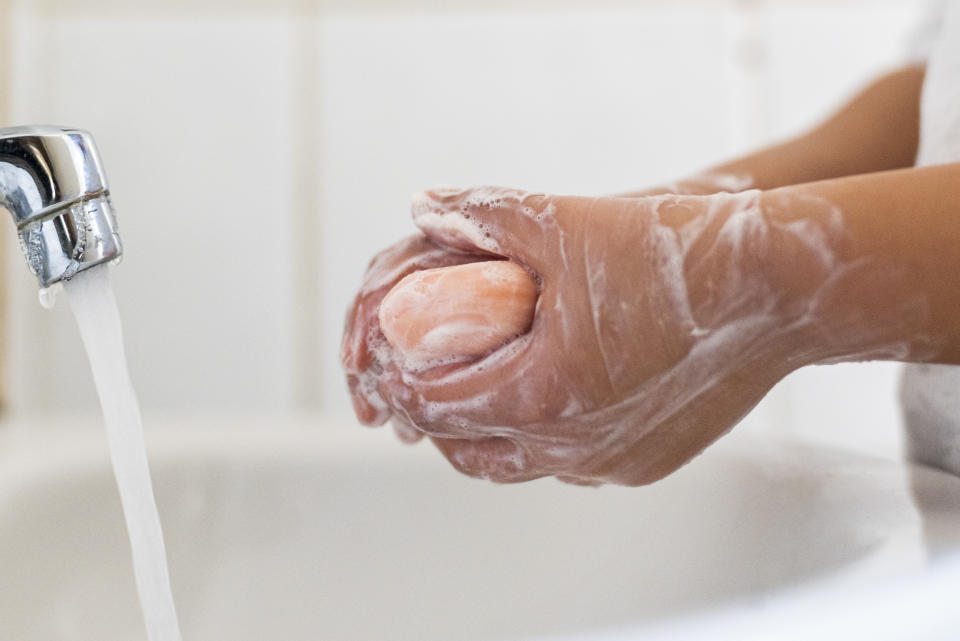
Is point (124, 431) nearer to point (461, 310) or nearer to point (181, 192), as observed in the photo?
point (461, 310)

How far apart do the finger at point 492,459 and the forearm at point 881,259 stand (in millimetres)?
111

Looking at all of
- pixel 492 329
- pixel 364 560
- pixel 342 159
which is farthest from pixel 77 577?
pixel 342 159

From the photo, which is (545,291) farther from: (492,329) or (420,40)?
(420,40)

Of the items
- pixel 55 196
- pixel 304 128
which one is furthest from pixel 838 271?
pixel 304 128

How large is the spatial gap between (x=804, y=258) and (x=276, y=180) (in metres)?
0.55

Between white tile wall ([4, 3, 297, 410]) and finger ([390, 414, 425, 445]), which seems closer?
finger ([390, 414, 425, 445])

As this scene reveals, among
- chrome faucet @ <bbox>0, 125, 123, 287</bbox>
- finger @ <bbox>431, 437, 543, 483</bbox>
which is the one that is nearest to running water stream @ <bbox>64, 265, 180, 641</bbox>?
chrome faucet @ <bbox>0, 125, 123, 287</bbox>

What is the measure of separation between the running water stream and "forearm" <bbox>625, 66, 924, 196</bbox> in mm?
310

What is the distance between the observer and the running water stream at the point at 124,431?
0.30 meters

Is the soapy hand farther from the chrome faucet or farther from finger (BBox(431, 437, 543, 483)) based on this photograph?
the chrome faucet

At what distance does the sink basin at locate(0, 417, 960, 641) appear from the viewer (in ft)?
1.40

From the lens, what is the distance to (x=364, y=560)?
0.49m

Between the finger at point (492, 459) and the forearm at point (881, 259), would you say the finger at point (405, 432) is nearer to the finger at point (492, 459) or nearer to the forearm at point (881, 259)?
the finger at point (492, 459)

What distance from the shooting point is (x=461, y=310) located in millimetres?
288
